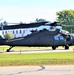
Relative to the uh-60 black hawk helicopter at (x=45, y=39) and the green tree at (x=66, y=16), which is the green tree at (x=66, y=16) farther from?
the uh-60 black hawk helicopter at (x=45, y=39)

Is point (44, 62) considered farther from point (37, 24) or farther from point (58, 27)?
point (58, 27)

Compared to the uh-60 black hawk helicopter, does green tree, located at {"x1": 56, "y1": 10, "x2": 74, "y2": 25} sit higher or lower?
higher

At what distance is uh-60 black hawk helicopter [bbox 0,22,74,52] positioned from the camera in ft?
107

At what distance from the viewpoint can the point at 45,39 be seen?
33875mm

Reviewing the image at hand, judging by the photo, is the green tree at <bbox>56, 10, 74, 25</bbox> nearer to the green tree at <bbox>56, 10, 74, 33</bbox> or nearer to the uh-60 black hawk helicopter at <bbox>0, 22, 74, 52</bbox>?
the green tree at <bbox>56, 10, 74, 33</bbox>

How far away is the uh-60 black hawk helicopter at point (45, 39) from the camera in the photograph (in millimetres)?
32500

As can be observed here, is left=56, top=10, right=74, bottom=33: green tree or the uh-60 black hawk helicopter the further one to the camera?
left=56, top=10, right=74, bottom=33: green tree

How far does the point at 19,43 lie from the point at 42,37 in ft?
10.2

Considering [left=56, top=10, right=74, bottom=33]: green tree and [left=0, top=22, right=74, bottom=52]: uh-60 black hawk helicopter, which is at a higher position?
[left=56, top=10, right=74, bottom=33]: green tree

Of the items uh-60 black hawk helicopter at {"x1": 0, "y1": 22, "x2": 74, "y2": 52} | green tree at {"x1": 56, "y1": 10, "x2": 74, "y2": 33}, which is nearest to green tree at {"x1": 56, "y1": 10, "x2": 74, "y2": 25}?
green tree at {"x1": 56, "y1": 10, "x2": 74, "y2": 33}

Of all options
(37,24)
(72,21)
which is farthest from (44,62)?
(72,21)

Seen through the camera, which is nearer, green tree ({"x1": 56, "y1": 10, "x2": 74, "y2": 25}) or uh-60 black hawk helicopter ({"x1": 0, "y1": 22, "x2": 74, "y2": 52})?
uh-60 black hawk helicopter ({"x1": 0, "y1": 22, "x2": 74, "y2": 52})

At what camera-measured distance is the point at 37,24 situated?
29547 millimetres

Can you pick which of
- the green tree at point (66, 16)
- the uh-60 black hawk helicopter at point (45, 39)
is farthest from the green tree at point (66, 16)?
the uh-60 black hawk helicopter at point (45, 39)
